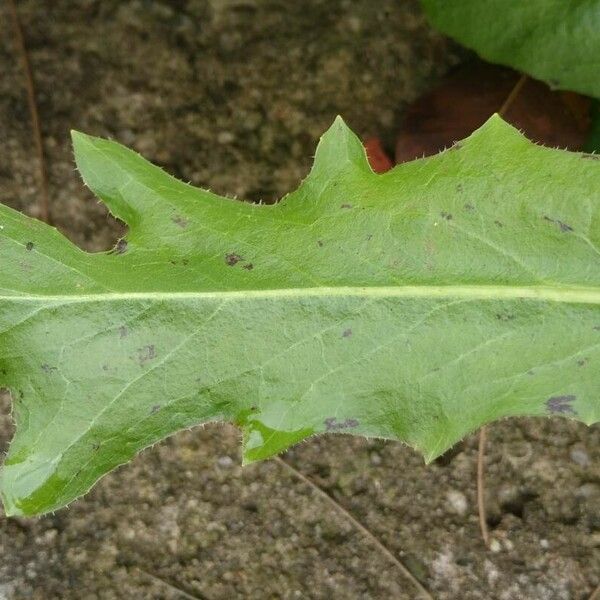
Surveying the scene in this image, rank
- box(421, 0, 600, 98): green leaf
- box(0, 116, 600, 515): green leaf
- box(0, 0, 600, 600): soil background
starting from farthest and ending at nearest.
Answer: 1. box(0, 0, 600, 600): soil background
2. box(421, 0, 600, 98): green leaf
3. box(0, 116, 600, 515): green leaf

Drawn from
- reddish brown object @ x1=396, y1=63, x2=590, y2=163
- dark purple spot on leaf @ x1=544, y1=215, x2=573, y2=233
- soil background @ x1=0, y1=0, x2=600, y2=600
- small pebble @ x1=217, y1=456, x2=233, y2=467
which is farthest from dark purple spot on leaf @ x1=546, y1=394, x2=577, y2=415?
small pebble @ x1=217, y1=456, x2=233, y2=467

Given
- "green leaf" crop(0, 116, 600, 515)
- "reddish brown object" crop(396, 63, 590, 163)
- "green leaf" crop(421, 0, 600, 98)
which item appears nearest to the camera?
"green leaf" crop(0, 116, 600, 515)

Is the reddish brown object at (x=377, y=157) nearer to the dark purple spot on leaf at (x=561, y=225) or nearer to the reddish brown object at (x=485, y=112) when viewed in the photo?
the reddish brown object at (x=485, y=112)

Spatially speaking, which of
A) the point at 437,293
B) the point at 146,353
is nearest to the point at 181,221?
the point at 146,353

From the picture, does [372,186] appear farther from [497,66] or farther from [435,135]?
[497,66]

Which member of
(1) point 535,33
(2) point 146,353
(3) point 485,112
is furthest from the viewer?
(3) point 485,112

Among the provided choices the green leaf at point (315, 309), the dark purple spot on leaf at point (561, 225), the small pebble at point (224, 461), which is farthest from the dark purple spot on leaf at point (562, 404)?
the small pebble at point (224, 461)

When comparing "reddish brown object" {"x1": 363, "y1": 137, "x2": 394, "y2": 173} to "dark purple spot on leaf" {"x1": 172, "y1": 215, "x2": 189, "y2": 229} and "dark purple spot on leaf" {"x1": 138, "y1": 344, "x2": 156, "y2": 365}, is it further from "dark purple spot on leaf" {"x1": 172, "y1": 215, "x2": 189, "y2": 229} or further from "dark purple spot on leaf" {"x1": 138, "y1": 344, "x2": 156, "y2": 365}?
"dark purple spot on leaf" {"x1": 138, "y1": 344, "x2": 156, "y2": 365}

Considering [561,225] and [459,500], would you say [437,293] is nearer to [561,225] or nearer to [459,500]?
[561,225]
